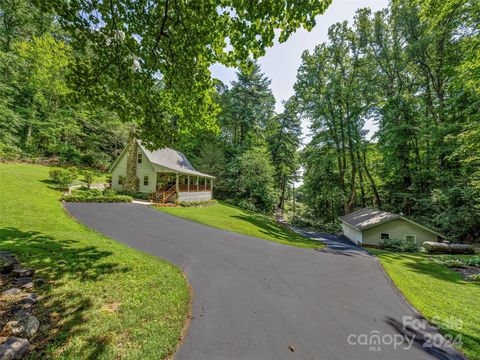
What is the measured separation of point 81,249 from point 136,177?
15.9 metres

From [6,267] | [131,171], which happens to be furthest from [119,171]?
[6,267]

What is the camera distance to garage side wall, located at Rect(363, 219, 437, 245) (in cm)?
1734

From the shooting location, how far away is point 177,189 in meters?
19.7

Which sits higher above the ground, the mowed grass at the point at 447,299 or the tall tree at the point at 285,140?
the tall tree at the point at 285,140

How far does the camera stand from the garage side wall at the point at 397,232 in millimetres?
17344

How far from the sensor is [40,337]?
3.18 meters

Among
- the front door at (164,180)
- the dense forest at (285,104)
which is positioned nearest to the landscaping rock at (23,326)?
the dense forest at (285,104)

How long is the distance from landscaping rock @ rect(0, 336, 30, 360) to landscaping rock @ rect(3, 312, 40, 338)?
18cm

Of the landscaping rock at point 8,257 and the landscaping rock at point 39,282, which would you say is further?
the landscaping rock at point 8,257

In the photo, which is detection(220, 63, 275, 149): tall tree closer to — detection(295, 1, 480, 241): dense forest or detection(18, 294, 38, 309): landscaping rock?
detection(295, 1, 480, 241): dense forest

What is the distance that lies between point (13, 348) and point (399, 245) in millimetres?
22064

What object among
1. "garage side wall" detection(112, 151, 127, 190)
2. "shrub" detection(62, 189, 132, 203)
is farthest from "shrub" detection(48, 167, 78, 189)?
"garage side wall" detection(112, 151, 127, 190)

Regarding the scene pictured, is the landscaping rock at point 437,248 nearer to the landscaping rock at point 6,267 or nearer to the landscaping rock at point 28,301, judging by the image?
the landscaping rock at point 28,301

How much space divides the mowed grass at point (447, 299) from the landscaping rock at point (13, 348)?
25.4 feet
